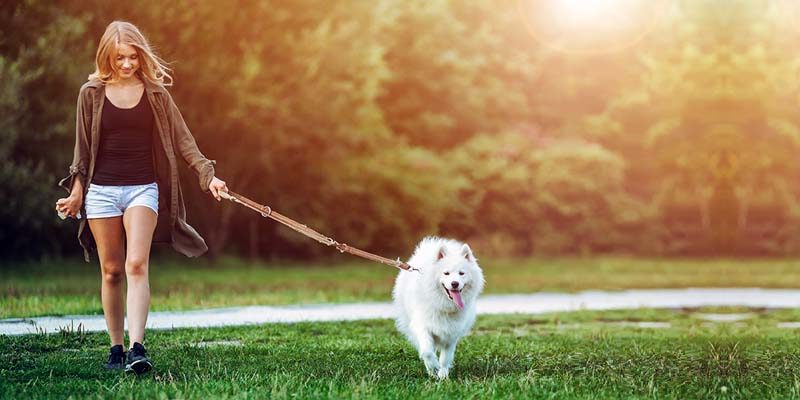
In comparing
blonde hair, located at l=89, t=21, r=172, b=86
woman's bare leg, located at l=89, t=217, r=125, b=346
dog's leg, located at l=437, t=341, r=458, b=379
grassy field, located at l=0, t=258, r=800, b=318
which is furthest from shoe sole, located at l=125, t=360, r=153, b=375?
grassy field, located at l=0, t=258, r=800, b=318

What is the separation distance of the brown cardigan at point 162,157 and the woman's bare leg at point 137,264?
0.30m

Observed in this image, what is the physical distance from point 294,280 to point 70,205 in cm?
1425

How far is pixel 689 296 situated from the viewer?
58.5ft

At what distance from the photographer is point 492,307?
1540 cm

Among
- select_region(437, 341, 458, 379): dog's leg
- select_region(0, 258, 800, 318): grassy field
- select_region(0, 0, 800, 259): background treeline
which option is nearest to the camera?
select_region(437, 341, 458, 379): dog's leg

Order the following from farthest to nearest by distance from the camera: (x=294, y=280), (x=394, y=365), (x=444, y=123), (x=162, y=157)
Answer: (x=444, y=123) → (x=294, y=280) → (x=394, y=365) → (x=162, y=157)

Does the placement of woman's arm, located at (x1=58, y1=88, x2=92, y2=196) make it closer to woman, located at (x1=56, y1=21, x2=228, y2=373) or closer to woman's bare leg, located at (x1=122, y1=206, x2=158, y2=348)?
woman, located at (x1=56, y1=21, x2=228, y2=373)

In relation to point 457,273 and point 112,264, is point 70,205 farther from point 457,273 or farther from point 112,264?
point 457,273

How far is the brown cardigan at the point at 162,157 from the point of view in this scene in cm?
728

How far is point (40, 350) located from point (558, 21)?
34.0 m

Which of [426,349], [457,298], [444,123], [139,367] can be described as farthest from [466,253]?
[444,123]

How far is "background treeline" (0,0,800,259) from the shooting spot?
20.9 metres

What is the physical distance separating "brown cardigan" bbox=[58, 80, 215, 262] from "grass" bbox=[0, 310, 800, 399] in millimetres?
1024

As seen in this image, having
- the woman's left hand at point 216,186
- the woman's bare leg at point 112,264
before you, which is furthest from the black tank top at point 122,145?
the woman's left hand at point 216,186
